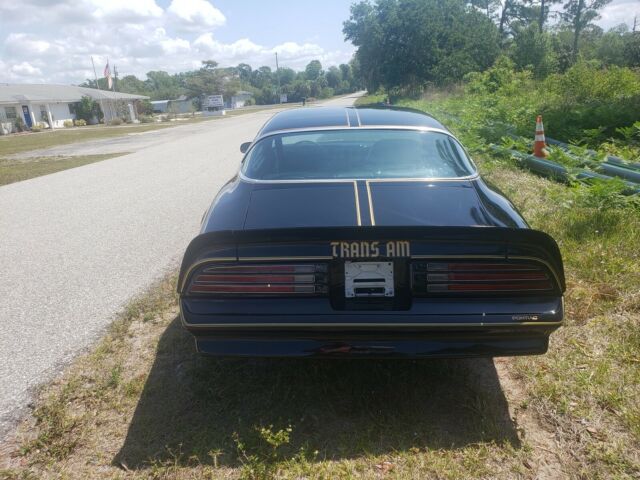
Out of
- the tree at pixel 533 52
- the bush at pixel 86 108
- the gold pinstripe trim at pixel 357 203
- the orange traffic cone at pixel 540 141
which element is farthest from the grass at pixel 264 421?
the bush at pixel 86 108

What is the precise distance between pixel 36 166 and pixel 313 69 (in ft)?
568

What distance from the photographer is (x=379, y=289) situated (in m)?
2.33

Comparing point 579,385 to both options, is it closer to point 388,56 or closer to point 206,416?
point 206,416

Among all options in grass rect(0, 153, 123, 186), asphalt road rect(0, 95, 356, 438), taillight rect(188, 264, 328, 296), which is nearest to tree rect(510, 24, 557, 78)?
grass rect(0, 153, 123, 186)

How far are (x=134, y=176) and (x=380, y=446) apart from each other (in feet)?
32.8

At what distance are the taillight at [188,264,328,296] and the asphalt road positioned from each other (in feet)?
4.66

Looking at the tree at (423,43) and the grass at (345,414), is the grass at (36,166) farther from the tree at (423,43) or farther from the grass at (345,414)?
the tree at (423,43)

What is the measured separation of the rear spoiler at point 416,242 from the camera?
2260mm

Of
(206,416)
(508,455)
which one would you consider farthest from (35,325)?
(508,455)

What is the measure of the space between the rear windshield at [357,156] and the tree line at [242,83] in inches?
2028

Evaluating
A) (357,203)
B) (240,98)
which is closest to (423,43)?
(357,203)

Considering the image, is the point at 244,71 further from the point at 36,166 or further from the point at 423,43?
the point at 36,166

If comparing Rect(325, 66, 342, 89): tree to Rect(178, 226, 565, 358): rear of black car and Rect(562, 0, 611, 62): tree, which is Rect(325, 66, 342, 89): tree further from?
Rect(178, 226, 565, 358): rear of black car

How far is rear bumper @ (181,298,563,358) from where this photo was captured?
7.51 ft
